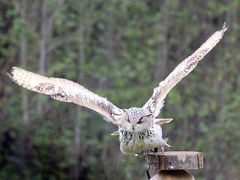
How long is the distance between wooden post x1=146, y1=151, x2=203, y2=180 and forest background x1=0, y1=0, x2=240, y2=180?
6.57 metres

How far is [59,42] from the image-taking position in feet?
41.6

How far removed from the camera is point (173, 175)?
183 inches

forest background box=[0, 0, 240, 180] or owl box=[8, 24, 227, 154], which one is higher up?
forest background box=[0, 0, 240, 180]

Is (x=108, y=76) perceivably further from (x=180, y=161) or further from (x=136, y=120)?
(x=180, y=161)

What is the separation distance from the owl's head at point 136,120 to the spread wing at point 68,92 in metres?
0.08

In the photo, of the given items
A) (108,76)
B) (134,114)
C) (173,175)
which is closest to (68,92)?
(134,114)

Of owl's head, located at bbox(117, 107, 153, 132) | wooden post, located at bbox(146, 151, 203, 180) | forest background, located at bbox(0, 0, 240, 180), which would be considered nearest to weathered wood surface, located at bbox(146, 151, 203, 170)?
wooden post, located at bbox(146, 151, 203, 180)

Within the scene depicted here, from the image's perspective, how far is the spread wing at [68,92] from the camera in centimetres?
598

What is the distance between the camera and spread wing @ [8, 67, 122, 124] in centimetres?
598

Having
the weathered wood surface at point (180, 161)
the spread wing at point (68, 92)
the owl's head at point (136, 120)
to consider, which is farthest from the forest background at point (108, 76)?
the weathered wood surface at point (180, 161)

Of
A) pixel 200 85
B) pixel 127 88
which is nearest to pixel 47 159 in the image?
pixel 127 88

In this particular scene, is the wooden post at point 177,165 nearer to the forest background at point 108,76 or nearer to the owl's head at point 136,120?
the owl's head at point 136,120

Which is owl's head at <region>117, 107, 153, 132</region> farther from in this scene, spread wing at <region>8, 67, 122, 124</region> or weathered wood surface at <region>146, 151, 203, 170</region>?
weathered wood surface at <region>146, 151, 203, 170</region>

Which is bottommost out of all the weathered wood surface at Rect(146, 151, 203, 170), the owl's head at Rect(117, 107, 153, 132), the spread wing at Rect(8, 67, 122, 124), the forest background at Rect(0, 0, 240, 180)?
the weathered wood surface at Rect(146, 151, 203, 170)
